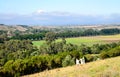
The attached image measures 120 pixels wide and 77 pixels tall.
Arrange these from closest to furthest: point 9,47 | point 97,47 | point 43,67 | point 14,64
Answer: point 14,64, point 43,67, point 97,47, point 9,47

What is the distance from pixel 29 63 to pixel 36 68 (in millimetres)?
2308

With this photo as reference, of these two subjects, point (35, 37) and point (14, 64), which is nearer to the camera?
point (14, 64)

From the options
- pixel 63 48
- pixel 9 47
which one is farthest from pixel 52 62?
pixel 9 47

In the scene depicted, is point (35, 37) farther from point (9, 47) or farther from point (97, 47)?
point (97, 47)

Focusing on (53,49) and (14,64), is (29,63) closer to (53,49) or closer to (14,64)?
(14,64)

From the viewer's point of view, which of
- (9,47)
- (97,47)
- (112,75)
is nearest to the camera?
(112,75)

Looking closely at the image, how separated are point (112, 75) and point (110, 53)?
181 feet

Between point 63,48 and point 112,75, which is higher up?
point 112,75

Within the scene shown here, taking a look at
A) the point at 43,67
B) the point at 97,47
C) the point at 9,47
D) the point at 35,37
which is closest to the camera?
the point at 43,67

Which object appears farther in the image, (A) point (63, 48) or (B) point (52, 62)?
(A) point (63, 48)

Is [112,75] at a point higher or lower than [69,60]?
higher

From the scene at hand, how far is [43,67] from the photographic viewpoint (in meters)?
65.4

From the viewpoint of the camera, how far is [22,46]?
13575cm

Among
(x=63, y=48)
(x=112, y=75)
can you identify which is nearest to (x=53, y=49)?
(x=63, y=48)
